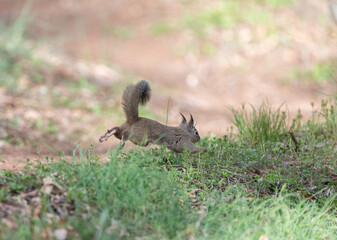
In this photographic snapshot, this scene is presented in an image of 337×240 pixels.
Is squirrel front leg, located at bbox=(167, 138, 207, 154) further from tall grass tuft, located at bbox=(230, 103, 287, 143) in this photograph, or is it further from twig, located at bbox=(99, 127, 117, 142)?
tall grass tuft, located at bbox=(230, 103, 287, 143)

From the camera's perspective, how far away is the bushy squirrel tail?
469cm

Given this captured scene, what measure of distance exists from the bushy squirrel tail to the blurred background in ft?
8.44

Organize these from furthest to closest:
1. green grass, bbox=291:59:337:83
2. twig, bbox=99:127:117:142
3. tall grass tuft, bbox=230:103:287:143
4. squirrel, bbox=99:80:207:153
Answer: green grass, bbox=291:59:337:83 → tall grass tuft, bbox=230:103:287:143 → squirrel, bbox=99:80:207:153 → twig, bbox=99:127:117:142

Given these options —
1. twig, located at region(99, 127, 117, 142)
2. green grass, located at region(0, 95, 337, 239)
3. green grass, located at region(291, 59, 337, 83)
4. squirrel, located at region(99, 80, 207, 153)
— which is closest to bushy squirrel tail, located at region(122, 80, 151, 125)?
squirrel, located at region(99, 80, 207, 153)

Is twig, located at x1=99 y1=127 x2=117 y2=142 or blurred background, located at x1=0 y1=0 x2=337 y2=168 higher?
blurred background, located at x1=0 y1=0 x2=337 y2=168

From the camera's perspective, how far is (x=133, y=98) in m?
4.71

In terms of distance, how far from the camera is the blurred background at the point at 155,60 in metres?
8.88

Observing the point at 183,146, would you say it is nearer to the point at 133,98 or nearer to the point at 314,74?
Result: the point at 133,98

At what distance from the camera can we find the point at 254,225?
3.33 metres

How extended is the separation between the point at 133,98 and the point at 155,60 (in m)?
8.55

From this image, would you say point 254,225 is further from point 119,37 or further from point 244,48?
point 119,37

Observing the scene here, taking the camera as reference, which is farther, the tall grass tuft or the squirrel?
the tall grass tuft

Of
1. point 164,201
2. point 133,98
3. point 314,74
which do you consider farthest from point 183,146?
point 314,74

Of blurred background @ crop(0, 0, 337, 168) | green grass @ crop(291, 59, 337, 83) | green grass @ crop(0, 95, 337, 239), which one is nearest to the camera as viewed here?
green grass @ crop(0, 95, 337, 239)
